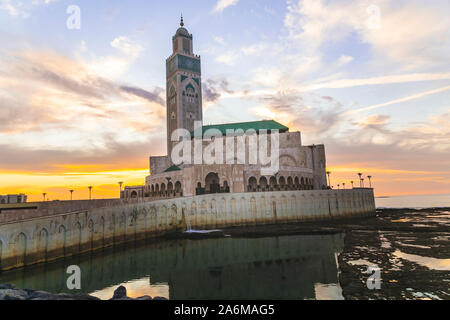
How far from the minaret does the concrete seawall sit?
49766 mm

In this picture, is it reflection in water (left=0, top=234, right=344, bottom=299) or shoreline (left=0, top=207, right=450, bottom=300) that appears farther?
reflection in water (left=0, top=234, right=344, bottom=299)

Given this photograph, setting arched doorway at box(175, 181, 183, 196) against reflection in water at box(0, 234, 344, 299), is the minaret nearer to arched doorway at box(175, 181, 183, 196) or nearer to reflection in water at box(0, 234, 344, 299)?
arched doorway at box(175, 181, 183, 196)

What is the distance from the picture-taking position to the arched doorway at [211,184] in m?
54.8

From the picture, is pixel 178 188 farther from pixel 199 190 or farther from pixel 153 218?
pixel 153 218

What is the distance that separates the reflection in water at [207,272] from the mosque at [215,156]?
676 inches

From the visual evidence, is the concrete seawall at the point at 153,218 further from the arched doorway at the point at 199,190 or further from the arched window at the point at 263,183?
the arched window at the point at 263,183

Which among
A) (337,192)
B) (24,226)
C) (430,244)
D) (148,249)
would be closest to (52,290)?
(24,226)

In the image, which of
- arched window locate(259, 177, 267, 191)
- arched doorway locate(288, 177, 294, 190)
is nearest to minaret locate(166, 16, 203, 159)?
arched window locate(259, 177, 267, 191)

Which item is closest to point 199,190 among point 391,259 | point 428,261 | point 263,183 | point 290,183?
point 263,183

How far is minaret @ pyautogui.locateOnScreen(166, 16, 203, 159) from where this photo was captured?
8944 cm

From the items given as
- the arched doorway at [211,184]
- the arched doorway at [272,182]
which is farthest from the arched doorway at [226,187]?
the arched doorway at [272,182]

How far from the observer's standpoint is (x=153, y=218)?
34.9 metres
